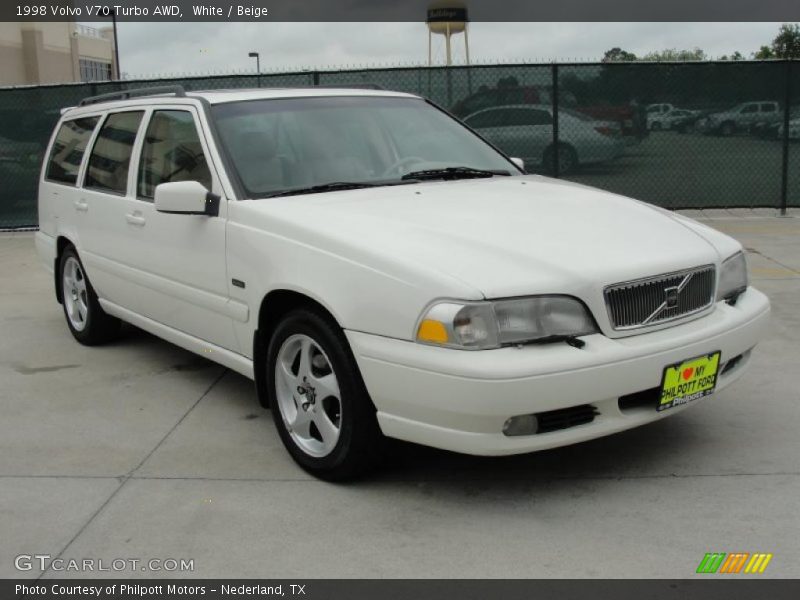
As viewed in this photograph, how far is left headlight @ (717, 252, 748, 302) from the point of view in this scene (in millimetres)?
4105

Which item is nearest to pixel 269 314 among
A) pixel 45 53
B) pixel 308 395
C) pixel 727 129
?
pixel 308 395

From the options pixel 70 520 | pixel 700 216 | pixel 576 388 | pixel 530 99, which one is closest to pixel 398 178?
pixel 576 388

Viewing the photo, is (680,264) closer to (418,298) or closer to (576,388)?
(576,388)

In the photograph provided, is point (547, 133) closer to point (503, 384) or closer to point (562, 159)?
point (562, 159)

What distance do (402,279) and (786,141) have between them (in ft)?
30.8

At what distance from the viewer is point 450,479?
396 centimetres

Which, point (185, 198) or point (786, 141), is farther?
point (786, 141)

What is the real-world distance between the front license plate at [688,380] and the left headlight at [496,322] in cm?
49

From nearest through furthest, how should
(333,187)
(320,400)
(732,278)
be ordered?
(320,400) → (732,278) → (333,187)

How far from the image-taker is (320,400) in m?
3.94

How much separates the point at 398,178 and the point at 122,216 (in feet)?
5.83

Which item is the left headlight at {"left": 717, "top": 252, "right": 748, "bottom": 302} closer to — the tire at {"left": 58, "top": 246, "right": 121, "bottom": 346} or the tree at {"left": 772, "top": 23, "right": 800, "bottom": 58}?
the tire at {"left": 58, "top": 246, "right": 121, "bottom": 346}

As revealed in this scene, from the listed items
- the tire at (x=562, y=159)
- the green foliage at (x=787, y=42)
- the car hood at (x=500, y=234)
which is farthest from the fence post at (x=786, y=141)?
the green foliage at (x=787, y=42)
